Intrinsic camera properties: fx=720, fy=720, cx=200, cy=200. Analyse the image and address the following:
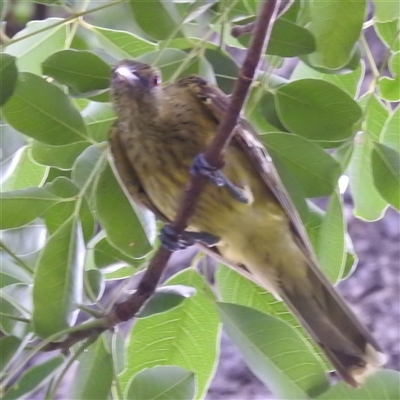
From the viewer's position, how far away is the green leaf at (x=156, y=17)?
899 millimetres

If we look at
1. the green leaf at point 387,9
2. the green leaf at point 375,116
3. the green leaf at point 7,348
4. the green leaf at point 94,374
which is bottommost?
the green leaf at point 94,374

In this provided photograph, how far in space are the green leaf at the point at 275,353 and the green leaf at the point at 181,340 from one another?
3.6 inches

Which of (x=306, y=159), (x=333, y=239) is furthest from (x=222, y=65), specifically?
(x=333, y=239)

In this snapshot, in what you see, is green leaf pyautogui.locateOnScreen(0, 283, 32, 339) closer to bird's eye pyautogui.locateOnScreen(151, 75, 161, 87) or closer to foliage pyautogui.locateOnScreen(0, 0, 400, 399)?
foliage pyautogui.locateOnScreen(0, 0, 400, 399)

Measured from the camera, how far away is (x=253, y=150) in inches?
43.0

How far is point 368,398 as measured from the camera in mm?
804

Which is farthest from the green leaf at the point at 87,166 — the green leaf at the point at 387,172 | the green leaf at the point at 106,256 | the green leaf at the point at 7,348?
the green leaf at the point at 387,172

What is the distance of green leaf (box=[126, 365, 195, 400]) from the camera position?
784 millimetres

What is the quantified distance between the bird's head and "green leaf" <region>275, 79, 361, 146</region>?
194mm

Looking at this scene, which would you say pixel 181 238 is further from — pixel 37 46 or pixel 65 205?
pixel 37 46

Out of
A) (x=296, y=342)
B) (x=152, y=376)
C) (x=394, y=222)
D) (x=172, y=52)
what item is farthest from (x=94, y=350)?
(x=394, y=222)

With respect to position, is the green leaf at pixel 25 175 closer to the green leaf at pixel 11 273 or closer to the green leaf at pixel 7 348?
the green leaf at pixel 11 273

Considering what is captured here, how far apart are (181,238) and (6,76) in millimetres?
335

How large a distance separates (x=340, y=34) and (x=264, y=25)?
0.22 meters
